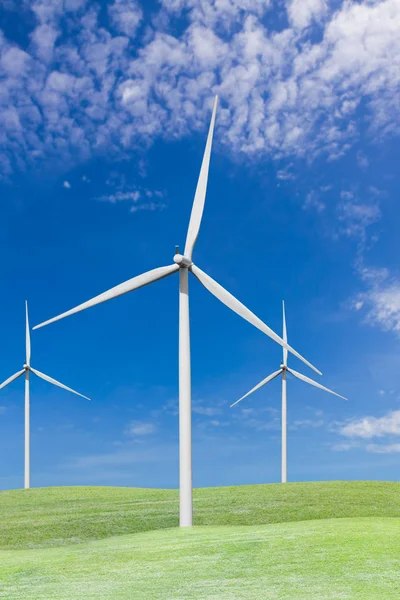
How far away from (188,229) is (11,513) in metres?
21.2

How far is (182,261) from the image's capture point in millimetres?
29219

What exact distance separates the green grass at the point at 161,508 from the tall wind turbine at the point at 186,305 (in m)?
6.55

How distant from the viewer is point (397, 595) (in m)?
14.2

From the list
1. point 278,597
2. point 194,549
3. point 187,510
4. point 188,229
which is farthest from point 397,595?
point 188,229

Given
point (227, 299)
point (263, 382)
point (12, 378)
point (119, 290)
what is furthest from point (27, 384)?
point (227, 299)

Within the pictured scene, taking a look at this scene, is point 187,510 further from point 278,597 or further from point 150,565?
point 278,597

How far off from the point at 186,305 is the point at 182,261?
224cm

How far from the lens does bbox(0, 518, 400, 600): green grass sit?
1516cm

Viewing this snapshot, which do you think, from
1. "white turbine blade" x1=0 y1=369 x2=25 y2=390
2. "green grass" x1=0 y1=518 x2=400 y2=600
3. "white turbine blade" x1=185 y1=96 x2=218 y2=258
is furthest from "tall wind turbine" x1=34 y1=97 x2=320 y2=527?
"white turbine blade" x1=0 y1=369 x2=25 y2=390

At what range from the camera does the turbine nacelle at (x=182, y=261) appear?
29.1m

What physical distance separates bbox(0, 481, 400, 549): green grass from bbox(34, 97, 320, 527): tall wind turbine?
6.55 m

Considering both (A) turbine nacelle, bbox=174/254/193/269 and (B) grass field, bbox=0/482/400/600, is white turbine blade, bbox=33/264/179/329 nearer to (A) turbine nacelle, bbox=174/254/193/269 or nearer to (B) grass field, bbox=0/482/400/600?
(A) turbine nacelle, bbox=174/254/193/269

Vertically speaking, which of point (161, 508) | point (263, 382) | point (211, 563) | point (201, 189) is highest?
point (201, 189)

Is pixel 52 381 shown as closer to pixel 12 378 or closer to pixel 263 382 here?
pixel 12 378
